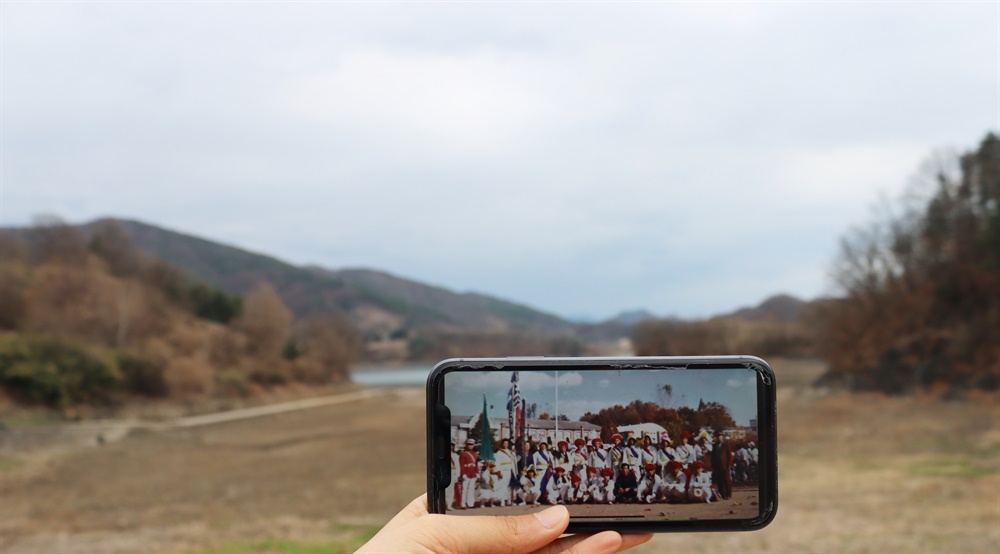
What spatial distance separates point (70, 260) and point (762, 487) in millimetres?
50669

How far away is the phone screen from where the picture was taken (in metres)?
1.10

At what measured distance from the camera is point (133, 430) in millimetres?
26969

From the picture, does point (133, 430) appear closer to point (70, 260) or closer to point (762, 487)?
point (70, 260)

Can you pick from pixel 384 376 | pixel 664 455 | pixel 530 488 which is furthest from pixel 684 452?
pixel 384 376

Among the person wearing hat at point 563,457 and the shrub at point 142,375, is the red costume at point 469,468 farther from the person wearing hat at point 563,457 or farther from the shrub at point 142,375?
the shrub at point 142,375

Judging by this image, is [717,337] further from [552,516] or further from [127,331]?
[127,331]

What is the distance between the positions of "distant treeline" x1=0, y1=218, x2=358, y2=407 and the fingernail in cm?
3163

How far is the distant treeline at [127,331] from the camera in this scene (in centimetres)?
2980

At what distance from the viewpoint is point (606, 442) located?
1.12 m

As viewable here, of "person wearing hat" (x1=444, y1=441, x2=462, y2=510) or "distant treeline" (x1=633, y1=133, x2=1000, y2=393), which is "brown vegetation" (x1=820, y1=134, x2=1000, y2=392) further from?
"person wearing hat" (x1=444, y1=441, x2=462, y2=510)

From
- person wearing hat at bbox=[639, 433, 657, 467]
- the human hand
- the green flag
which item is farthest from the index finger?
person wearing hat at bbox=[639, 433, 657, 467]

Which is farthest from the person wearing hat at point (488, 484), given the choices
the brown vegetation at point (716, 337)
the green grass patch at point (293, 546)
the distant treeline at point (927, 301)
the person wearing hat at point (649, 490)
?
the distant treeline at point (927, 301)

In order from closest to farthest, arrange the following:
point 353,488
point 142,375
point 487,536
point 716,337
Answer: point 487,536 → point 716,337 → point 353,488 → point 142,375

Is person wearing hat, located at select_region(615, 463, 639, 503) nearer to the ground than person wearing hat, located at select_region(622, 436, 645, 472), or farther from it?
nearer to the ground
